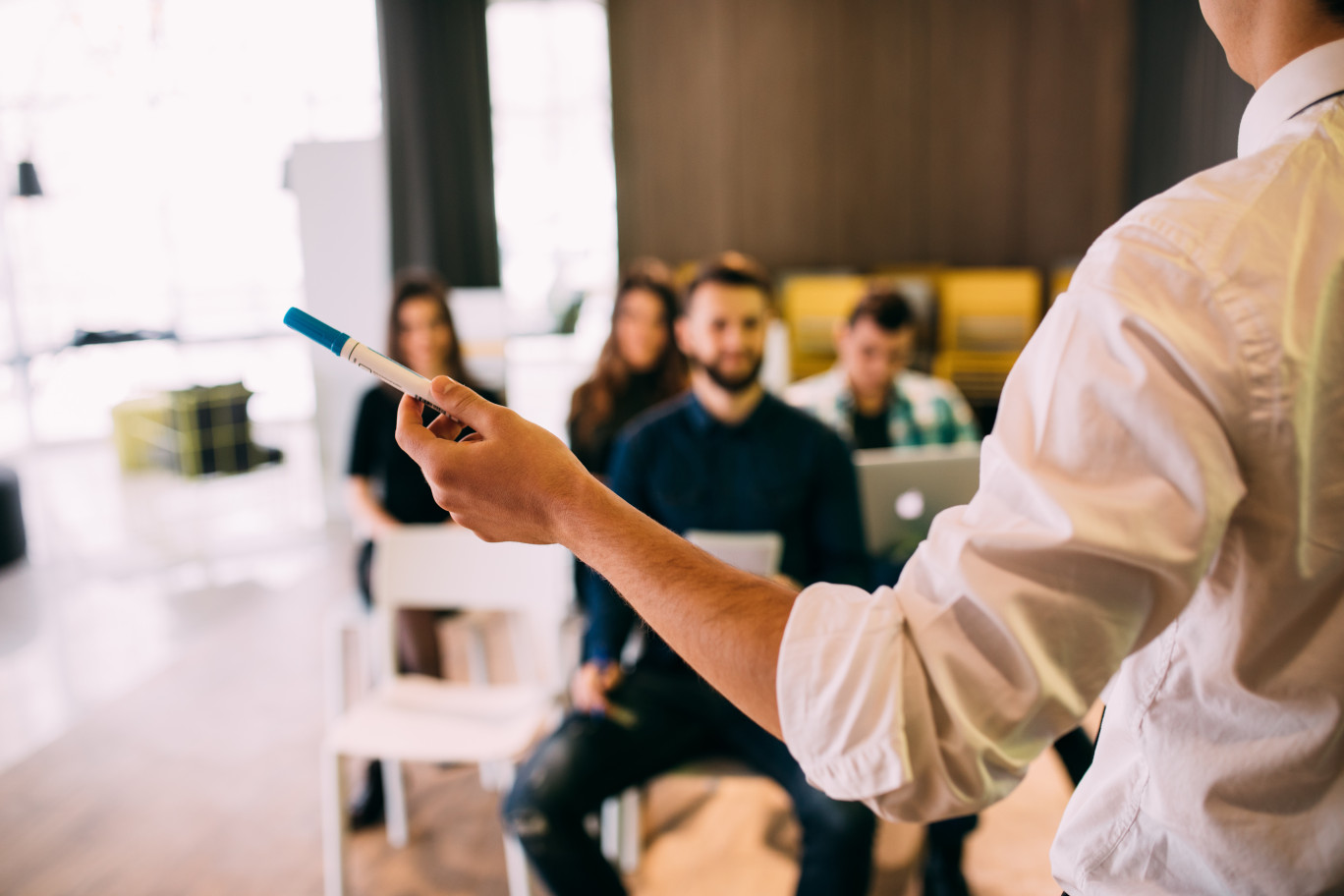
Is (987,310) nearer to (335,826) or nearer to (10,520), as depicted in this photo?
(335,826)

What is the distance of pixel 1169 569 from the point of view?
48 centimetres

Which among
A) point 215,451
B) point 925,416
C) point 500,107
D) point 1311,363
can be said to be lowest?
point 215,451

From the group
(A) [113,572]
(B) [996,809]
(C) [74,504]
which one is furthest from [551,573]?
(C) [74,504]

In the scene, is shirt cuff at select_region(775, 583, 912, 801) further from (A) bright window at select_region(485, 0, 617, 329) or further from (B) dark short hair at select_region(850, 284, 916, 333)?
(A) bright window at select_region(485, 0, 617, 329)

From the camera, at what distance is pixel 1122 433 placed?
482 millimetres

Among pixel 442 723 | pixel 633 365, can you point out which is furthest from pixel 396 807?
pixel 633 365

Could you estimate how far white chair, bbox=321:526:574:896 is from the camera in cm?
191

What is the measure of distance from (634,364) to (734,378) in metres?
0.91

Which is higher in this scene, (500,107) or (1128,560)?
(500,107)

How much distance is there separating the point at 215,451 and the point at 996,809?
4.66 m

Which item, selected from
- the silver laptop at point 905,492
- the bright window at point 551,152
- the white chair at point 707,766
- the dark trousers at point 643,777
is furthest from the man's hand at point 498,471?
the bright window at point 551,152

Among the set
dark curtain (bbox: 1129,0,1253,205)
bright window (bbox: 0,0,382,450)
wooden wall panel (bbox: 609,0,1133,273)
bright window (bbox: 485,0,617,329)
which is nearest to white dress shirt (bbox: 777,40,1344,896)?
dark curtain (bbox: 1129,0,1253,205)

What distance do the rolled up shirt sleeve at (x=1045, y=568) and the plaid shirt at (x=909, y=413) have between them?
8.49ft

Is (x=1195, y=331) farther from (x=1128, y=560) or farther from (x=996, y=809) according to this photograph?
(x=996, y=809)
